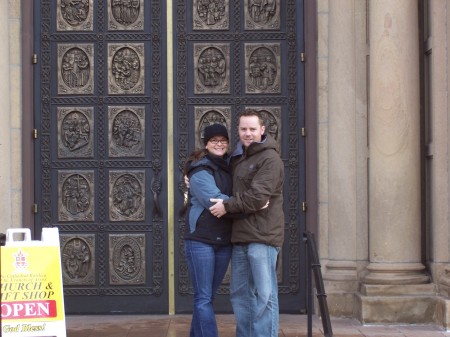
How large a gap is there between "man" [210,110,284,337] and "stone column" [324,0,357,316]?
9.40 ft

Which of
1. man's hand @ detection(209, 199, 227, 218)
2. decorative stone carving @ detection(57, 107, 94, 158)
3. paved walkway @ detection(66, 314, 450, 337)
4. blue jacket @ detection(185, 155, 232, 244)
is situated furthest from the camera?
decorative stone carving @ detection(57, 107, 94, 158)

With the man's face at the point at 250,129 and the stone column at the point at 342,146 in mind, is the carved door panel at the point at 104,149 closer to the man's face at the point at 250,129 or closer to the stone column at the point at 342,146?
the stone column at the point at 342,146

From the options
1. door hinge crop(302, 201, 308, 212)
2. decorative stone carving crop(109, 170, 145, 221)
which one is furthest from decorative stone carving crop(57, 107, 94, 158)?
door hinge crop(302, 201, 308, 212)

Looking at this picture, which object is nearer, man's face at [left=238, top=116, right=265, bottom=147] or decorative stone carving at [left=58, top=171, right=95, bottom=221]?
man's face at [left=238, top=116, right=265, bottom=147]

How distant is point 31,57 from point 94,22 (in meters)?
0.80

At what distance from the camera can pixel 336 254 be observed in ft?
36.7

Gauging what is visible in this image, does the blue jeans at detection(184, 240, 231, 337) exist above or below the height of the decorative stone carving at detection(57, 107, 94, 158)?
below

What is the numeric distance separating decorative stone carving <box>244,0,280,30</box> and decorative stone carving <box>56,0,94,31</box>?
1744 mm

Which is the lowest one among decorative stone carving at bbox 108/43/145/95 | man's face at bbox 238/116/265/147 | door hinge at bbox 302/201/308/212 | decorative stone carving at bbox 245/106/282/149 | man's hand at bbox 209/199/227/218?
door hinge at bbox 302/201/308/212

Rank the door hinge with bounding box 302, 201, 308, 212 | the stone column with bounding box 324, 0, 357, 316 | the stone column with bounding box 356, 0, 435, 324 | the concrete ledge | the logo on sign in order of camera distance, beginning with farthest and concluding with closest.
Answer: the door hinge with bounding box 302, 201, 308, 212 < the stone column with bounding box 324, 0, 357, 316 < the stone column with bounding box 356, 0, 435, 324 < the concrete ledge < the logo on sign

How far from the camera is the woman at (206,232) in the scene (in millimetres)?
8266

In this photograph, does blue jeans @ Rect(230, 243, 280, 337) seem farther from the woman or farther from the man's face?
the man's face

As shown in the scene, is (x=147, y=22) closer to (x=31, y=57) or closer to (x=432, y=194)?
(x=31, y=57)

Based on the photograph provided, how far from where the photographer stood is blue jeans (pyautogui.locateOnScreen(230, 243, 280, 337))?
26.8 feet
